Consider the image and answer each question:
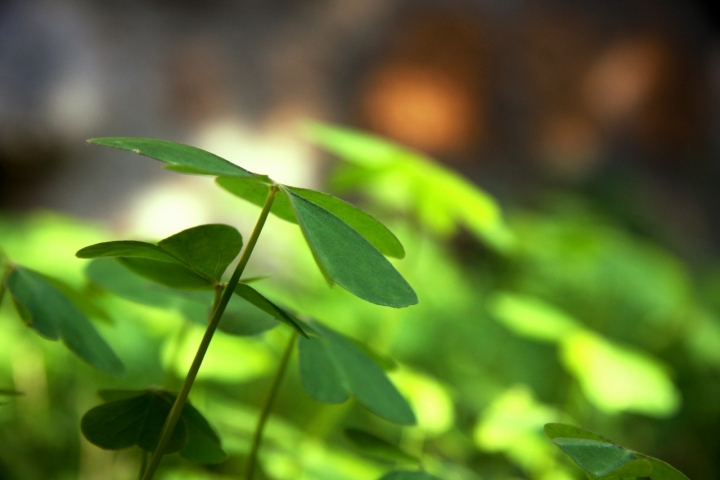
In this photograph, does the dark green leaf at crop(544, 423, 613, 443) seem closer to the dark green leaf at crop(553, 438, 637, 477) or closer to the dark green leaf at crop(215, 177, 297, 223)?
the dark green leaf at crop(553, 438, 637, 477)

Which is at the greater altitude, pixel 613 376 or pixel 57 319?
pixel 613 376

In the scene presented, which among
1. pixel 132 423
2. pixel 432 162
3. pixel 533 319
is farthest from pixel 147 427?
pixel 432 162

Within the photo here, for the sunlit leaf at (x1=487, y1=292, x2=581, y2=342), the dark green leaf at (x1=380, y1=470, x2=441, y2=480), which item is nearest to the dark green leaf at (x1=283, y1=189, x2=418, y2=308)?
the dark green leaf at (x1=380, y1=470, x2=441, y2=480)

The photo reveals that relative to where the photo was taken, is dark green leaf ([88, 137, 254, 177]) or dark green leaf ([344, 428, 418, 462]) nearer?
dark green leaf ([88, 137, 254, 177])

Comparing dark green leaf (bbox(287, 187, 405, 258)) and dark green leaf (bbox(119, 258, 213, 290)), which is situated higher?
dark green leaf (bbox(287, 187, 405, 258))

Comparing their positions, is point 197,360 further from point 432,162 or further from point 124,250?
point 432,162

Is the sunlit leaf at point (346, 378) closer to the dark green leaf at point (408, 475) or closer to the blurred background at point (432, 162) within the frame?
the dark green leaf at point (408, 475)

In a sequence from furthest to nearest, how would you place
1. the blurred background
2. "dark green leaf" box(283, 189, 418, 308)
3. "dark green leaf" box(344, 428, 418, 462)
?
the blurred background, "dark green leaf" box(344, 428, 418, 462), "dark green leaf" box(283, 189, 418, 308)

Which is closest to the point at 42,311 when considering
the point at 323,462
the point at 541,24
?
the point at 323,462
